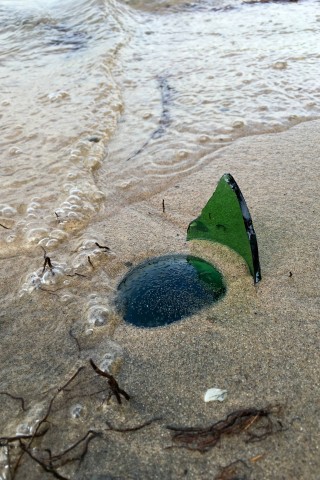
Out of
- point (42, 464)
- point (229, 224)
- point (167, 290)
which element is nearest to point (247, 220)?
point (229, 224)

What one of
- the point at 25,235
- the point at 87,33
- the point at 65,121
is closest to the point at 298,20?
the point at 87,33

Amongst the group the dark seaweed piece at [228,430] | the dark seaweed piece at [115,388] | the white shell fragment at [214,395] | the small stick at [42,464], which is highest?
the dark seaweed piece at [115,388]

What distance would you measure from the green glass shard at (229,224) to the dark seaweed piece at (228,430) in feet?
2.14

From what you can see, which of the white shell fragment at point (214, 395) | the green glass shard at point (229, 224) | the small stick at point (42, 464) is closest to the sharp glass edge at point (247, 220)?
the green glass shard at point (229, 224)

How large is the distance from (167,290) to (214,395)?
528 millimetres

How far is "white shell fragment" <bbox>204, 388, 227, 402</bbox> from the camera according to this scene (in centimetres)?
145

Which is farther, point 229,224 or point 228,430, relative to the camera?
point 229,224

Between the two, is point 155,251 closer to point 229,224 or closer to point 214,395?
point 229,224

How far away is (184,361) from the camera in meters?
1.60

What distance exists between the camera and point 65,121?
3.87m

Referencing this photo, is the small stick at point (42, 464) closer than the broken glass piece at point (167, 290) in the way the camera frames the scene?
Yes

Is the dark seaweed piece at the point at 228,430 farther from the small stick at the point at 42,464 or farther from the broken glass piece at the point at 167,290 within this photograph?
the broken glass piece at the point at 167,290

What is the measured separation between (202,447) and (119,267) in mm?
1019

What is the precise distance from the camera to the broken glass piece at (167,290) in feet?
5.88
